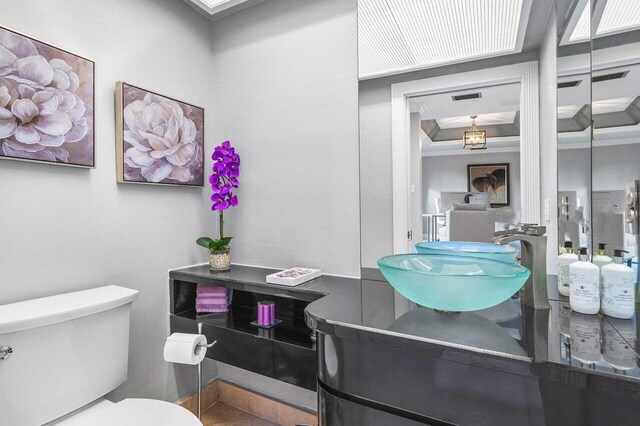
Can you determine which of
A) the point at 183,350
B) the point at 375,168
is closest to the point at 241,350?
the point at 183,350

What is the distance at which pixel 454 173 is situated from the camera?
129 cm

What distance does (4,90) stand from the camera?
1235 millimetres

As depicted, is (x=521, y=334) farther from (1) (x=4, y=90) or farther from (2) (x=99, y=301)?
(1) (x=4, y=90)

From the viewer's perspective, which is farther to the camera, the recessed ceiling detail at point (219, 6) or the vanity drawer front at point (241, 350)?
the recessed ceiling detail at point (219, 6)

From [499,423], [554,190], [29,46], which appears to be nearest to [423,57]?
[554,190]

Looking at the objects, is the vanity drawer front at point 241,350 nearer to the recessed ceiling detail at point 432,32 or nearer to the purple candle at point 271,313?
the purple candle at point 271,313

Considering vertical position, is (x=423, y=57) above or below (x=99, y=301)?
above

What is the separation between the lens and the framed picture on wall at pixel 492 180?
1.23 m

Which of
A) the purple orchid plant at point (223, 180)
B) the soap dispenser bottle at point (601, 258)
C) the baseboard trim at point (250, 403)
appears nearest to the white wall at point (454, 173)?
the soap dispenser bottle at point (601, 258)

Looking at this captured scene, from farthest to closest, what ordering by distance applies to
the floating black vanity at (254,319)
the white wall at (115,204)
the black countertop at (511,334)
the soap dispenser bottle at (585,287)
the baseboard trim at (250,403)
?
the baseboard trim at (250,403) < the floating black vanity at (254,319) < the white wall at (115,204) < the soap dispenser bottle at (585,287) < the black countertop at (511,334)

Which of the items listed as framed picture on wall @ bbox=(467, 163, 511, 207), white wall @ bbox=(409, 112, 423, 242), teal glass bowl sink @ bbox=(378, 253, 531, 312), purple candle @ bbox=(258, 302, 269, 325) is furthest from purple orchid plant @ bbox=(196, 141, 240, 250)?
framed picture on wall @ bbox=(467, 163, 511, 207)

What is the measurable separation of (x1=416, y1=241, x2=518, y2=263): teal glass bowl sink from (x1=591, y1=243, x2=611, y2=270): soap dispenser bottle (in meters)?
0.23

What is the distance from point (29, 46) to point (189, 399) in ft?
6.14

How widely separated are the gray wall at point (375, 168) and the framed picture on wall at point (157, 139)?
0.98 m
